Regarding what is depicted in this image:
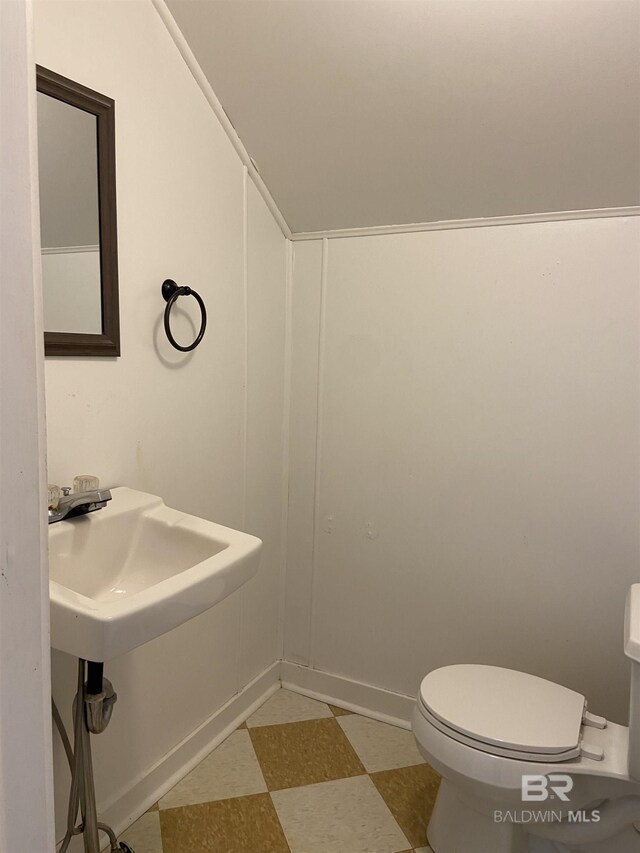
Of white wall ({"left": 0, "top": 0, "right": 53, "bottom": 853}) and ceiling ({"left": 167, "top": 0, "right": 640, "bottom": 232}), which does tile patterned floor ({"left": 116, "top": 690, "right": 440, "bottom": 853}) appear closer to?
white wall ({"left": 0, "top": 0, "right": 53, "bottom": 853})

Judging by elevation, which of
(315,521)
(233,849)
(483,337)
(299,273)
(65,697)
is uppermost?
(299,273)

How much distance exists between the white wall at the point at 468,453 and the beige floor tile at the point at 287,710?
5.5 inches

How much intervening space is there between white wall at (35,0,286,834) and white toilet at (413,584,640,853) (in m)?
0.74

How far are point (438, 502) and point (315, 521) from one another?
473 mm

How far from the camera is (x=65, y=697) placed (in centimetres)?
137

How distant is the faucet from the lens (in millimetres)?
1231

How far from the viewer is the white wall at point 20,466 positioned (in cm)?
51

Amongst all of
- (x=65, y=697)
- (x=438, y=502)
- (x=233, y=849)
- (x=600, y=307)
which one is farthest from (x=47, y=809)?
(x=600, y=307)

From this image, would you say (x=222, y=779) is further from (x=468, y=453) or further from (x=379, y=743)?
(x=468, y=453)

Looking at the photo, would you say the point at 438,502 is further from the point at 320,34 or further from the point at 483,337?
the point at 320,34

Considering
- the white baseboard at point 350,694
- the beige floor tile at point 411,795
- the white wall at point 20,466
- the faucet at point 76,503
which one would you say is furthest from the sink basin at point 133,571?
the white baseboard at point 350,694

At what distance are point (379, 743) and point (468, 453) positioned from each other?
1.00 metres

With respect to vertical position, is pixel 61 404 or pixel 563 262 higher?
pixel 563 262

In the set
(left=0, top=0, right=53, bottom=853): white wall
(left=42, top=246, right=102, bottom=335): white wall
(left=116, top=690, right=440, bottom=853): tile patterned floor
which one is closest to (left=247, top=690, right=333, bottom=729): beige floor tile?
(left=116, top=690, right=440, bottom=853): tile patterned floor
